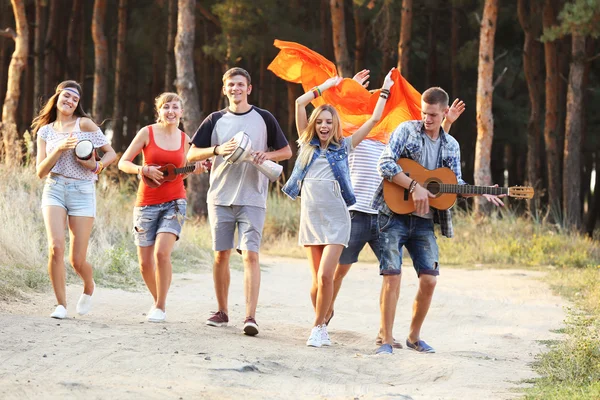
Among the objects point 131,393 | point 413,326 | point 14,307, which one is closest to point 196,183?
point 14,307

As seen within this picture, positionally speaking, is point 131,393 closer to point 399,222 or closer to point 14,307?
point 399,222

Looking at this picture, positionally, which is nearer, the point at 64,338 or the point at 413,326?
the point at 64,338

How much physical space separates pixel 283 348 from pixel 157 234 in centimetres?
169

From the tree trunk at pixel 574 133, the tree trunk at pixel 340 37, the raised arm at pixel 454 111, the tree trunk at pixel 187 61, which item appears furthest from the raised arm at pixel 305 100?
the tree trunk at pixel 340 37

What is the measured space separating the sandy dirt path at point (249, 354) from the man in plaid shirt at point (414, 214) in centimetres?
50

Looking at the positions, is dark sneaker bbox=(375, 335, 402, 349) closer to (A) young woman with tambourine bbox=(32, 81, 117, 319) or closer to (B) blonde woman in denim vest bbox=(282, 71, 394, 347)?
(B) blonde woman in denim vest bbox=(282, 71, 394, 347)

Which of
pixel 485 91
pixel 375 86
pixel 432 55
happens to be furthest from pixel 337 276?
pixel 432 55

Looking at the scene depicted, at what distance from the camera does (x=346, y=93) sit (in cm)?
1020

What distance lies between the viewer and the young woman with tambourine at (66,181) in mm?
8781

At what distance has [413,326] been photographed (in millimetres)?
8586

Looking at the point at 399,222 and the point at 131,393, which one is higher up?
the point at 399,222

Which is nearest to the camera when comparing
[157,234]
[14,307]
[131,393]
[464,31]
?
[131,393]

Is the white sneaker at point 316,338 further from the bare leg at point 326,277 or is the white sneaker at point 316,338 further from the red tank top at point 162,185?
the red tank top at point 162,185

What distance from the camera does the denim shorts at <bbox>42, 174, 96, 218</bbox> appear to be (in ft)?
29.0
